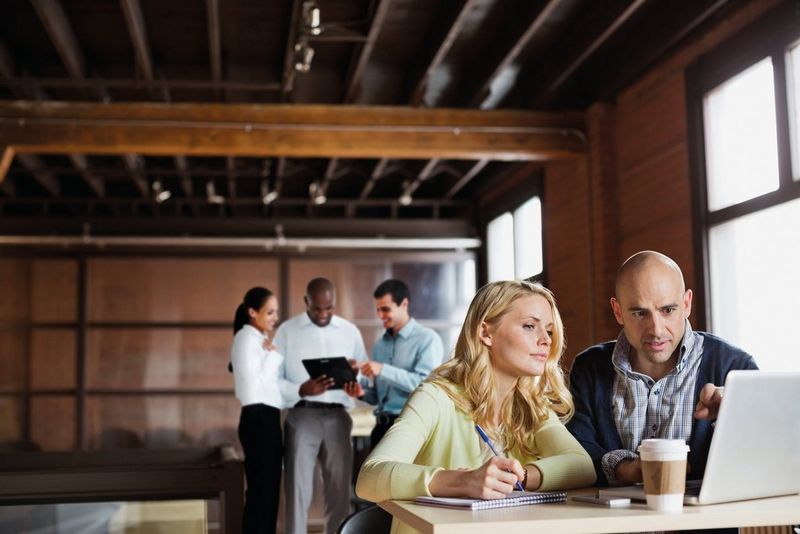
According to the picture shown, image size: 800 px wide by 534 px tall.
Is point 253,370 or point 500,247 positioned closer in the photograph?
point 253,370

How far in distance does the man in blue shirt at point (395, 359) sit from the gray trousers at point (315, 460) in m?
0.21

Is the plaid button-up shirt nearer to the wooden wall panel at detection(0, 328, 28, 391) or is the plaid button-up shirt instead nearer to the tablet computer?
the tablet computer

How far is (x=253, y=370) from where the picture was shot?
5340 millimetres

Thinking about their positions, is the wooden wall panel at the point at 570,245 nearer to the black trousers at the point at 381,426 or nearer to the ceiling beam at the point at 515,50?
the ceiling beam at the point at 515,50

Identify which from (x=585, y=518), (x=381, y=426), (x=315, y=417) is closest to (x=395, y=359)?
(x=381, y=426)

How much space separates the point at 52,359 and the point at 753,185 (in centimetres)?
757

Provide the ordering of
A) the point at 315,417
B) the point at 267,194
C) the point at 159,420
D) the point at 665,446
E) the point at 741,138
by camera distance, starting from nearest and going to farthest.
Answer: the point at 665,446 → the point at 741,138 → the point at 315,417 → the point at 267,194 → the point at 159,420

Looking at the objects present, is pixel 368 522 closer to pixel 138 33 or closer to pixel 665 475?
pixel 665 475

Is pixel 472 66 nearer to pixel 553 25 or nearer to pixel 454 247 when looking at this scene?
pixel 553 25

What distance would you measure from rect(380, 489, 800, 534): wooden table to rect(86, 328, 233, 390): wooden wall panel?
27.6 ft

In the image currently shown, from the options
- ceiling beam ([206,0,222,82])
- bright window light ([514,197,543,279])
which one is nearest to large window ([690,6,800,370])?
ceiling beam ([206,0,222,82])

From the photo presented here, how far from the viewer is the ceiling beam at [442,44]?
525cm

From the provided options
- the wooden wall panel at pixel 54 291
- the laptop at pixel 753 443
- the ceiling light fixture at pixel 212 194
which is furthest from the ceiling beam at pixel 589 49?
the wooden wall panel at pixel 54 291

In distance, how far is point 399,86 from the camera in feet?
23.4
